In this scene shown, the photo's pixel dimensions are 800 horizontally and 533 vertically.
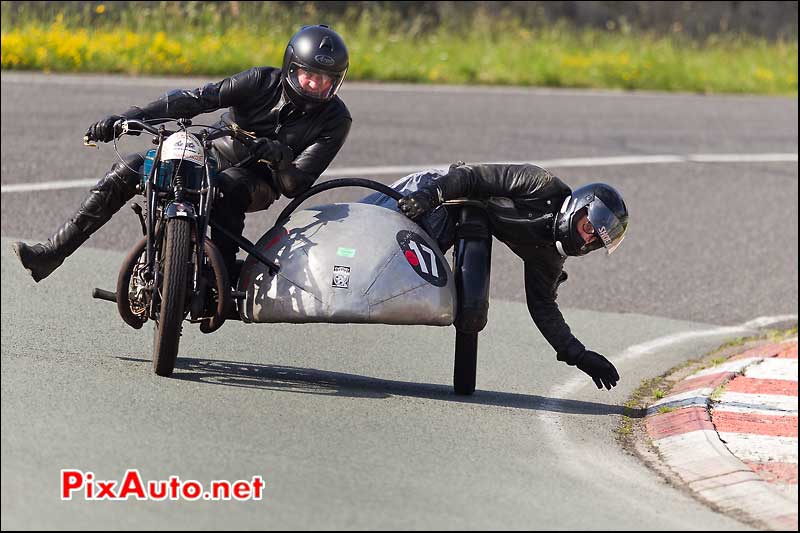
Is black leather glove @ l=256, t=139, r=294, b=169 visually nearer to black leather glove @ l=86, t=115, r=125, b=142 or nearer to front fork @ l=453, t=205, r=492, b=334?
black leather glove @ l=86, t=115, r=125, b=142

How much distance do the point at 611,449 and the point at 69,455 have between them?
2.84 m

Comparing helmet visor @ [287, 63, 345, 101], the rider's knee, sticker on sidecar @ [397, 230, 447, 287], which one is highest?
helmet visor @ [287, 63, 345, 101]

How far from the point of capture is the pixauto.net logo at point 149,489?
16.9 ft

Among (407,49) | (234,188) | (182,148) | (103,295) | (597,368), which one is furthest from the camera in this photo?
(407,49)

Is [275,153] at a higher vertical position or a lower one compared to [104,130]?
lower

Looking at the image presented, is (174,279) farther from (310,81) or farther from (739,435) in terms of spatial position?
(739,435)

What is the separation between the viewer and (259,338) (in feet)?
28.4

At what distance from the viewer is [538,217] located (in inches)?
305

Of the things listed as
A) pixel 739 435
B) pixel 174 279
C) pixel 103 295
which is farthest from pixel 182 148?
pixel 739 435

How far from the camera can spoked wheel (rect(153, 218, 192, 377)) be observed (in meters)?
6.75

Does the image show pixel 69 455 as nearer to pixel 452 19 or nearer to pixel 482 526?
pixel 482 526

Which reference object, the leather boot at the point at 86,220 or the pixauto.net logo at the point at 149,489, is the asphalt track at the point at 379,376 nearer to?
the pixauto.net logo at the point at 149,489

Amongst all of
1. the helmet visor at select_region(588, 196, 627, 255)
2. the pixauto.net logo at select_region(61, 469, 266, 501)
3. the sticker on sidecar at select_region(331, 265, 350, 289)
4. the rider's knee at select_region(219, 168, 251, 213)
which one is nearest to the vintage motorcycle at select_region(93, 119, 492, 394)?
the sticker on sidecar at select_region(331, 265, 350, 289)

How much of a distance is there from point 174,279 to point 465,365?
1911 millimetres
